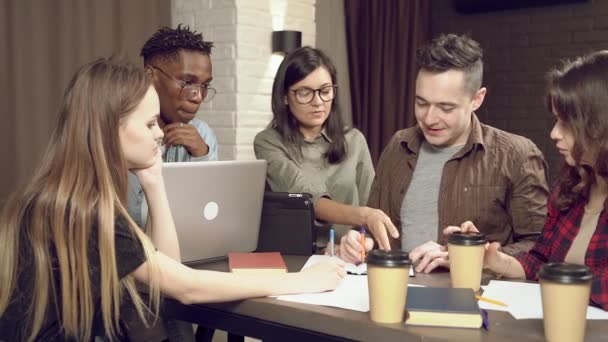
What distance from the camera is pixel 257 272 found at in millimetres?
1497

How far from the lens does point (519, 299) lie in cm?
130

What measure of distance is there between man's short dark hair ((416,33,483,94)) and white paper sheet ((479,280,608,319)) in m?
0.66

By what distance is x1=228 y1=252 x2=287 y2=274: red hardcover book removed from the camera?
1505 mm

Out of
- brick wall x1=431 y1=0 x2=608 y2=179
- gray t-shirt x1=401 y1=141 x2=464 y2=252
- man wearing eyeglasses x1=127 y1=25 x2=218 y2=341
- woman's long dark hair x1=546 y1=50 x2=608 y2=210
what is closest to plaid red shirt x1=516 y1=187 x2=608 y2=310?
woman's long dark hair x1=546 y1=50 x2=608 y2=210

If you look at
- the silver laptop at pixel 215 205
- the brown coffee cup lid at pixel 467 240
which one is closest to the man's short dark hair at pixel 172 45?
the silver laptop at pixel 215 205

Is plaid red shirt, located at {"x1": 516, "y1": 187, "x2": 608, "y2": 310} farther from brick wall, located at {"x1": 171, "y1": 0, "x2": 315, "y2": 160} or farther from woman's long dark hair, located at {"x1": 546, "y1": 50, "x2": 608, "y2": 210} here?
brick wall, located at {"x1": 171, "y1": 0, "x2": 315, "y2": 160}

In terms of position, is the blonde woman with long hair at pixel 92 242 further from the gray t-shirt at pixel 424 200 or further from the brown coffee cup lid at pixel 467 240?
the gray t-shirt at pixel 424 200

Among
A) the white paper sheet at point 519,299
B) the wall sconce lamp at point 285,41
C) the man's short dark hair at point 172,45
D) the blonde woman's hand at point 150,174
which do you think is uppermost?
the wall sconce lamp at point 285,41

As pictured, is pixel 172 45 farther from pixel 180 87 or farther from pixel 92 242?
pixel 92 242

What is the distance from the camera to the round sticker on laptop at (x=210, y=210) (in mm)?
1637

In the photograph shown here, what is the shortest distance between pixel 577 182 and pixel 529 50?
3.65 metres

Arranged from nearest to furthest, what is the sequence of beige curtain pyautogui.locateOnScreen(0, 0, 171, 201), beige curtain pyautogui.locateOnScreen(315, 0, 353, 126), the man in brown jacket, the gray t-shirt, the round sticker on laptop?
the round sticker on laptop < the man in brown jacket < the gray t-shirt < beige curtain pyautogui.locateOnScreen(0, 0, 171, 201) < beige curtain pyautogui.locateOnScreen(315, 0, 353, 126)

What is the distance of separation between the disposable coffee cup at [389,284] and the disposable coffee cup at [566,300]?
0.71 ft

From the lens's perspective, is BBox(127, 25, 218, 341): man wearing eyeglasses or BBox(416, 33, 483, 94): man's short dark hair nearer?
BBox(416, 33, 483, 94): man's short dark hair
